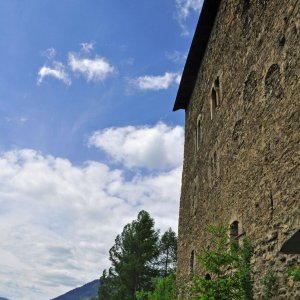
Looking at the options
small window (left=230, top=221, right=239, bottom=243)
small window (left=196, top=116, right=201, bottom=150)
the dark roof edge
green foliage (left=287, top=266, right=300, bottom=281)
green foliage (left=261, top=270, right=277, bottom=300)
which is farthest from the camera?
small window (left=196, top=116, right=201, bottom=150)

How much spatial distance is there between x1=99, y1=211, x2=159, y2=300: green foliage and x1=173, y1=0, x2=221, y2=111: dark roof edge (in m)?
20.6

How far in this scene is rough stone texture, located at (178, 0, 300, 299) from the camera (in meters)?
7.56

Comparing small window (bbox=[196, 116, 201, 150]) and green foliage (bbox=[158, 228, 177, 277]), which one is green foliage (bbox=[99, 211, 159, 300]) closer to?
green foliage (bbox=[158, 228, 177, 277])

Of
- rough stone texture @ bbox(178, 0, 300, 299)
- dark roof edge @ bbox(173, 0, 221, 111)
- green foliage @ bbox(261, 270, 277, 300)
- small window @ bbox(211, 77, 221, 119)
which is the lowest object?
green foliage @ bbox(261, 270, 277, 300)

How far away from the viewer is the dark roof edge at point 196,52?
1471cm

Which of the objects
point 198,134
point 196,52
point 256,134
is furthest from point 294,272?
point 196,52

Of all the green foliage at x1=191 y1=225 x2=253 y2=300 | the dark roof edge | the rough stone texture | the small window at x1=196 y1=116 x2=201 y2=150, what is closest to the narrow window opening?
the rough stone texture

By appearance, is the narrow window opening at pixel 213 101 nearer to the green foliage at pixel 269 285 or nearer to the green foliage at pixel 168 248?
the green foliage at pixel 269 285

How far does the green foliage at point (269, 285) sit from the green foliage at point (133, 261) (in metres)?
29.4

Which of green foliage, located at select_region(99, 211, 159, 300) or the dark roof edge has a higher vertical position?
the dark roof edge

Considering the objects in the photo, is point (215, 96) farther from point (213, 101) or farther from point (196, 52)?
point (196, 52)

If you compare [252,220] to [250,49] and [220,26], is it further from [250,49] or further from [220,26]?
[220,26]

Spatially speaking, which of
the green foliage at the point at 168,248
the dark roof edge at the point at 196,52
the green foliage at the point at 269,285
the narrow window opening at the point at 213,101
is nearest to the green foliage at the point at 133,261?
the green foliage at the point at 168,248

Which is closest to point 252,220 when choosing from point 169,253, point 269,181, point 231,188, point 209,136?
point 269,181
